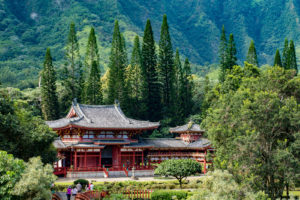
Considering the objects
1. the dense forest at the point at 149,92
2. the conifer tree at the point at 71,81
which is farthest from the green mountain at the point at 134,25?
the conifer tree at the point at 71,81

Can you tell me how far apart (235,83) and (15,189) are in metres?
22.0

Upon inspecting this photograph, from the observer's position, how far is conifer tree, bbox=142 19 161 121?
5662 centimetres

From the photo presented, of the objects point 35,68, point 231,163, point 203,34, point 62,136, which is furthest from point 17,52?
point 231,163

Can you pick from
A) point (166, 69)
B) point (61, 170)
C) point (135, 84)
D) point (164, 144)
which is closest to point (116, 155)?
point (164, 144)

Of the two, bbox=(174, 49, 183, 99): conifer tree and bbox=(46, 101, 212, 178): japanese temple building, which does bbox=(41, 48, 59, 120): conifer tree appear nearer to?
bbox=(46, 101, 212, 178): japanese temple building

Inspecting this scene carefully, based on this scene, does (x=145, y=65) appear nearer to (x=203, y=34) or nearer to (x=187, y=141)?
(x=187, y=141)

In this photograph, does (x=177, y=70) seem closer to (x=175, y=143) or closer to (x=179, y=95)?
(x=179, y=95)

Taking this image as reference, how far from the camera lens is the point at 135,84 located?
5603 cm

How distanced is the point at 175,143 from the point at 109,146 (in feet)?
23.8

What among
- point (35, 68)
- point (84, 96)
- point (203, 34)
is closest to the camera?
point (84, 96)

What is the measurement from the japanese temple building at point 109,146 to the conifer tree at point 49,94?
11091mm

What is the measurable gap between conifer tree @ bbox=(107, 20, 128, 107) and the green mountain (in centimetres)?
2997

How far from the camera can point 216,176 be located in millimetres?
17391

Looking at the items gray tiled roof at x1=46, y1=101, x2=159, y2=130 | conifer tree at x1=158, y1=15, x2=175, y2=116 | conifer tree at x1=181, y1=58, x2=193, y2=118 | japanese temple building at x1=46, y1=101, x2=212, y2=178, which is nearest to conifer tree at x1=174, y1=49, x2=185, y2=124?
conifer tree at x1=181, y1=58, x2=193, y2=118
